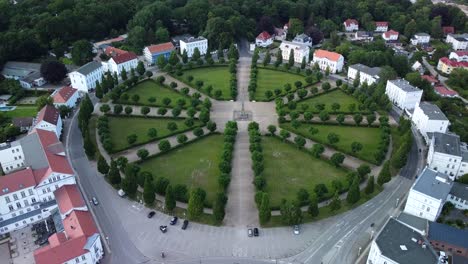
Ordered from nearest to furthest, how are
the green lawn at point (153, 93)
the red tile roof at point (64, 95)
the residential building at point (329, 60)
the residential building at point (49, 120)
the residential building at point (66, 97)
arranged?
1. the residential building at point (49, 120)
2. the residential building at point (66, 97)
3. the red tile roof at point (64, 95)
4. the green lawn at point (153, 93)
5. the residential building at point (329, 60)

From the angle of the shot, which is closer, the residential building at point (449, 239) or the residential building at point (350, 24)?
the residential building at point (449, 239)

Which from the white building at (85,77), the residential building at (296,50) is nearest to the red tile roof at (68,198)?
the white building at (85,77)

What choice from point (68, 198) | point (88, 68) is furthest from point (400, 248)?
point (88, 68)

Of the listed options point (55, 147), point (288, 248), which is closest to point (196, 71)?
point (55, 147)

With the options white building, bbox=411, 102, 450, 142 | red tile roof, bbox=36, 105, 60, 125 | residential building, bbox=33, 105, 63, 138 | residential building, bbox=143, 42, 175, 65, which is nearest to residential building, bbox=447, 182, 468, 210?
white building, bbox=411, 102, 450, 142

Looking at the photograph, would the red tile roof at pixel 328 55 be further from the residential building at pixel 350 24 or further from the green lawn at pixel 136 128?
the green lawn at pixel 136 128
